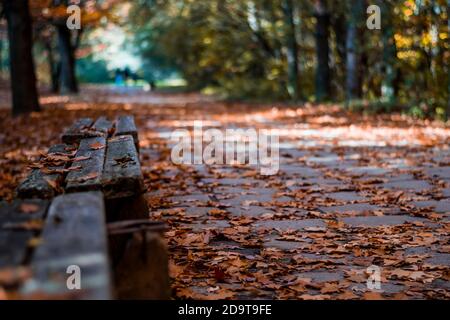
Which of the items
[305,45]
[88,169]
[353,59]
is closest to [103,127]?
[88,169]

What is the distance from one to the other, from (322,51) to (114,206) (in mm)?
17239

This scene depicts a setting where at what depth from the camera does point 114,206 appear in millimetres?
3111

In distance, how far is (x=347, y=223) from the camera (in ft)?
16.2

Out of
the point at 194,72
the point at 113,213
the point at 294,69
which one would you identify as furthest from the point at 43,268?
the point at 194,72

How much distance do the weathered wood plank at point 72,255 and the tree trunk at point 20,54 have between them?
13.1 m

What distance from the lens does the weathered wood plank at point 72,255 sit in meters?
1.82

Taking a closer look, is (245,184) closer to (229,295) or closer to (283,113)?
(229,295)

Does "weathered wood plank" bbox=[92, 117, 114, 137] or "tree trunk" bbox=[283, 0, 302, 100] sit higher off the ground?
"tree trunk" bbox=[283, 0, 302, 100]

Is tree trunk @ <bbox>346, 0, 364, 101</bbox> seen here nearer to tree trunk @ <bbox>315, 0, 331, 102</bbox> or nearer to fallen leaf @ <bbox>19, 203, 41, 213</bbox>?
tree trunk @ <bbox>315, 0, 331, 102</bbox>

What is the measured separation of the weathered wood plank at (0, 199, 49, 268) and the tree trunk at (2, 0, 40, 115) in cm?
1279

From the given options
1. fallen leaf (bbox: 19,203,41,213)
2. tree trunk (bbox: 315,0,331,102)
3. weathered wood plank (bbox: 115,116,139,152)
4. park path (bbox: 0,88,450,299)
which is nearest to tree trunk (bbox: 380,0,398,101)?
tree trunk (bbox: 315,0,331,102)

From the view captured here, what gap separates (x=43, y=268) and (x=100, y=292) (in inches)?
8.1

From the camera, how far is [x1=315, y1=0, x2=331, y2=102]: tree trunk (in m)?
19.3

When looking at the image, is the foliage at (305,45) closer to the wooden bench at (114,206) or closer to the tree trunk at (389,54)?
the tree trunk at (389,54)
